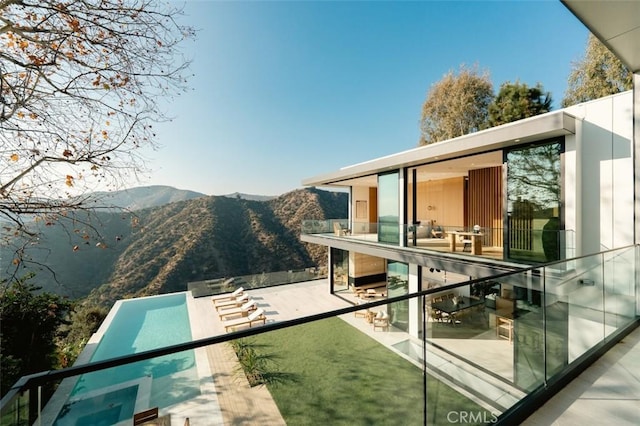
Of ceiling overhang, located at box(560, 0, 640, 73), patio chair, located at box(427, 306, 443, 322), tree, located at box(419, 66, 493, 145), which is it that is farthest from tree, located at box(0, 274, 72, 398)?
tree, located at box(419, 66, 493, 145)

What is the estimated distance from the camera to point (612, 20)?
3680mm

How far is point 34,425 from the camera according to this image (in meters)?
1.13

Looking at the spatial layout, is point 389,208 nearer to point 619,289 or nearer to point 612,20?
point 619,289

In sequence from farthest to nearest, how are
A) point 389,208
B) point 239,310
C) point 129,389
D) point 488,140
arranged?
1. point 239,310
2. point 389,208
3. point 488,140
4. point 129,389

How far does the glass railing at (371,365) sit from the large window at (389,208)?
5.96 meters

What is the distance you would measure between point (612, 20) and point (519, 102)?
20716 millimetres

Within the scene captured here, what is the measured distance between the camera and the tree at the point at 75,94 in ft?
15.1

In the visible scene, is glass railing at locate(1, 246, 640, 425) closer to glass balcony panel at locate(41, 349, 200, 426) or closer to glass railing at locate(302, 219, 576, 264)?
glass balcony panel at locate(41, 349, 200, 426)

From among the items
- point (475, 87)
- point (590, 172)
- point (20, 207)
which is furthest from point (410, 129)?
point (20, 207)

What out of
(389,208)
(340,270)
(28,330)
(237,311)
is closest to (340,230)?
(340,270)

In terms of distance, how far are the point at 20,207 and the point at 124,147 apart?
1.97 meters

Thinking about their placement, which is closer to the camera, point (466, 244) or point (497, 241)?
Answer: point (497, 241)

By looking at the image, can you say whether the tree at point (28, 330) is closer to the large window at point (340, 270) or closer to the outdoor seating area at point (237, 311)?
the outdoor seating area at point (237, 311)

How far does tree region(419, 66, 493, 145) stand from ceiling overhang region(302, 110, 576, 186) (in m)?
17.1
